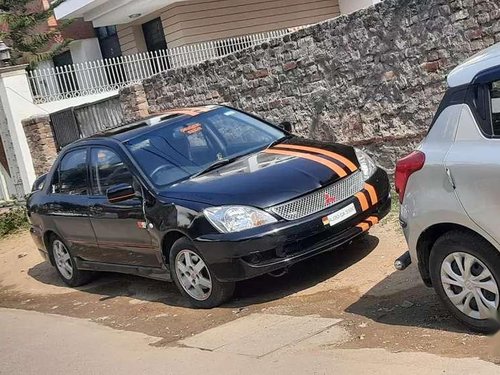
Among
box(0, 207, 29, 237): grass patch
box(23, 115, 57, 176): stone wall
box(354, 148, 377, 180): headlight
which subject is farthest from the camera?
box(23, 115, 57, 176): stone wall

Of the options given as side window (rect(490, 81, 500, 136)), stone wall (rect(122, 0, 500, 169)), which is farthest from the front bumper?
stone wall (rect(122, 0, 500, 169))

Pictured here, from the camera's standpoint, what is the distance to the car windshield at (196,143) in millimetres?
7312

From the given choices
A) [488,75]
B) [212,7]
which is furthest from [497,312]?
[212,7]

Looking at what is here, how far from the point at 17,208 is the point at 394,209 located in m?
9.22

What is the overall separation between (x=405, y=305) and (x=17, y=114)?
11.6m

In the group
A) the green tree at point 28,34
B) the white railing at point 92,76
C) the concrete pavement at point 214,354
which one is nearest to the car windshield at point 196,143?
the concrete pavement at point 214,354

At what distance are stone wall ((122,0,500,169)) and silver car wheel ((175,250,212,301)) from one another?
363cm

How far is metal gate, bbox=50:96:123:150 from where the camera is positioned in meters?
13.9

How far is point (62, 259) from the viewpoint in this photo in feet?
30.0

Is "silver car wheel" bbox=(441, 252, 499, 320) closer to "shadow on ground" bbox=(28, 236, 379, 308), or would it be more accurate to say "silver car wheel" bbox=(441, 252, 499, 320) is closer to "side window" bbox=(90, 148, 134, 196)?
"shadow on ground" bbox=(28, 236, 379, 308)

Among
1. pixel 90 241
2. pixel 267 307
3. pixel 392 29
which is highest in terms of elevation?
pixel 392 29

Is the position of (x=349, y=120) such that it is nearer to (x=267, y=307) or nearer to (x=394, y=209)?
(x=394, y=209)

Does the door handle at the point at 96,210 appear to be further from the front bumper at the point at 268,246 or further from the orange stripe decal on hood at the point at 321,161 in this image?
the orange stripe decal on hood at the point at 321,161

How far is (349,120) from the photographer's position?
973 centimetres
